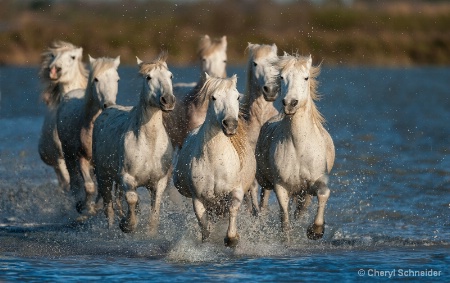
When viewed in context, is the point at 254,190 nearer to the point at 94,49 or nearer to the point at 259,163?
the point at 259,163

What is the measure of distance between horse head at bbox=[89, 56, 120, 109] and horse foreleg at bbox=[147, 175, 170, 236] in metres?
1.73

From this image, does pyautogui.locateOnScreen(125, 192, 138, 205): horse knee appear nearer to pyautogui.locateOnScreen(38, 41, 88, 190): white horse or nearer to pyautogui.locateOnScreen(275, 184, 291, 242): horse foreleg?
pyautogui.locateOnScreen(275, 184, 291, 242): horse foreleg

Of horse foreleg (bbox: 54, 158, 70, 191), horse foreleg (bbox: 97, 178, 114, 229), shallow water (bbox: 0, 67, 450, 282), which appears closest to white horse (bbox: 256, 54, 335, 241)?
shallow water (bbox: 0, 67, 450, 282)

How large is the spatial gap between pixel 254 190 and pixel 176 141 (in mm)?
1732

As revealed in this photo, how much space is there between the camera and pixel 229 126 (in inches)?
356

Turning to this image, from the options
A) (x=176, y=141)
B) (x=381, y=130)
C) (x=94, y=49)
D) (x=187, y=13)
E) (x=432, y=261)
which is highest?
(x=187, y=13)

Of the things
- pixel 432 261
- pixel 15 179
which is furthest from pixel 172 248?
pixel 15 179

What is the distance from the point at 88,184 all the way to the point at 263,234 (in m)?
2.51

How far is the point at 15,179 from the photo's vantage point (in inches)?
609

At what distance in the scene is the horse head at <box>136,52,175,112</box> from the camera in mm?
9971

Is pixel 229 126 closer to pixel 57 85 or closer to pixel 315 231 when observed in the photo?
pixel 315 231

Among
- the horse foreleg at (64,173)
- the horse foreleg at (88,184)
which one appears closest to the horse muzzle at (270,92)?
the horse foreleg at (88,184)

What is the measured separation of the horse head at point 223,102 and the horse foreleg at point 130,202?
4.21 feet

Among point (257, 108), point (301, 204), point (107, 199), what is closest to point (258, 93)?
point (257, 108)
